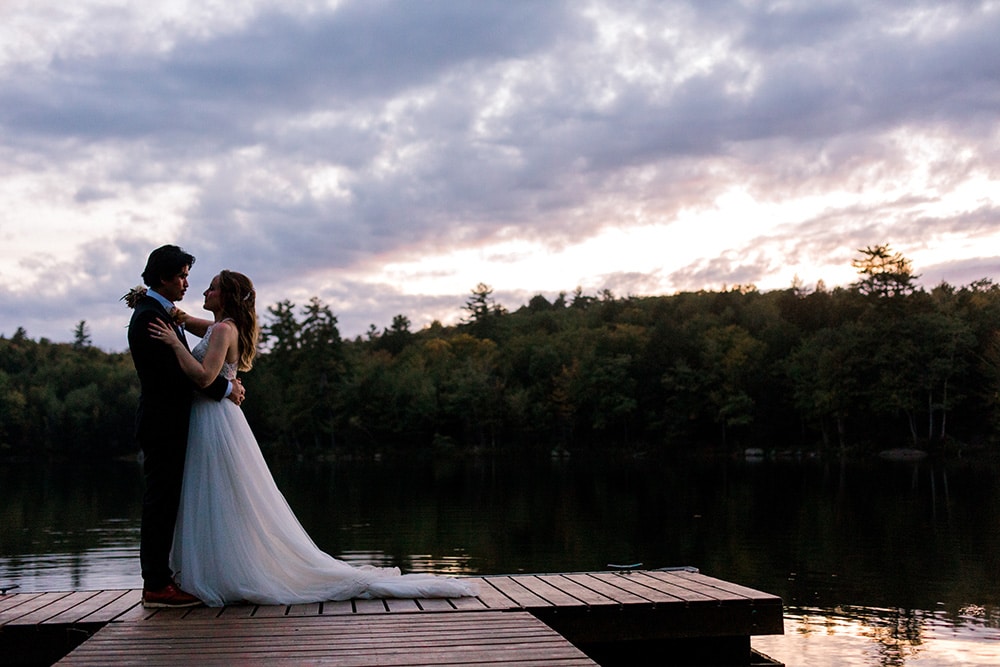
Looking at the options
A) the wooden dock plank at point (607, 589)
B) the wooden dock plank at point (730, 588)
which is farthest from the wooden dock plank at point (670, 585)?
the wooden dock plank at point (607, 589)

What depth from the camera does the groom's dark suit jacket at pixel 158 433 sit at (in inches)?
239

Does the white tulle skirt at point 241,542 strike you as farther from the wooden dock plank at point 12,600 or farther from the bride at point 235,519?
the wooden dock plank at point 12,600

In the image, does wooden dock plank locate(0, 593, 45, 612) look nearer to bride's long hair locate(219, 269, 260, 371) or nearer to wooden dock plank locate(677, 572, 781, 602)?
bride's long hair locate(219, 269, 260, 371)

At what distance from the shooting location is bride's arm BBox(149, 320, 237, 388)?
607cm

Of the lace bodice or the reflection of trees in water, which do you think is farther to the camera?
the reflection of trees in water

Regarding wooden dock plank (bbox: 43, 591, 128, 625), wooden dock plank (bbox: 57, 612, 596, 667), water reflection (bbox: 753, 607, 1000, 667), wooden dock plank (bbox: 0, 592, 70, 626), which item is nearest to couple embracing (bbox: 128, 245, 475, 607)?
wooden dock plank (bbox: 43, 591, 128, 625)

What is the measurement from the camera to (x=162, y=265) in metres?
6.25

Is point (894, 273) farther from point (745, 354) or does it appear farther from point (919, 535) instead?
point (919, 535)

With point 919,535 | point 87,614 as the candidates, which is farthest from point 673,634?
point 919,535

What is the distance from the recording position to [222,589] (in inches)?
240

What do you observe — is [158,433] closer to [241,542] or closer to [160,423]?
[160,423]

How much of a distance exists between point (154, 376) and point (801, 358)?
57702mm

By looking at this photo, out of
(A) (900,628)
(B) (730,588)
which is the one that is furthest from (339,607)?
(A) (900,628)

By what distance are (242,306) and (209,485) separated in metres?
1.16
